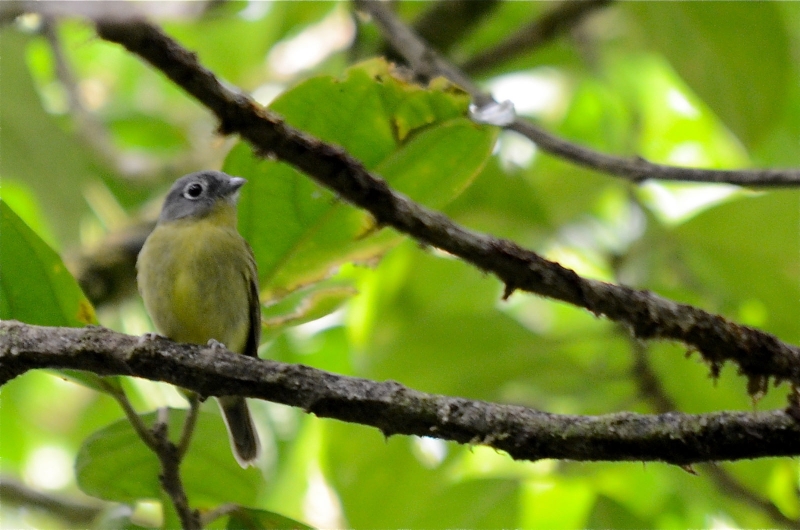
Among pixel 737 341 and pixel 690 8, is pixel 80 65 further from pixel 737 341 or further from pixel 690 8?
pixel 737 341

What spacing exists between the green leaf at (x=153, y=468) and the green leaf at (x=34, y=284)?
0.34 metres

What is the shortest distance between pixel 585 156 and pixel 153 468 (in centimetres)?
159

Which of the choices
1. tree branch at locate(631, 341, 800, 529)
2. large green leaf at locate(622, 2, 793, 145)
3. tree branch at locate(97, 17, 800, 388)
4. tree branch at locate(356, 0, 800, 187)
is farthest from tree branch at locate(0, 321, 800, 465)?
large green leaf at locate(622, 2, 793, 145)

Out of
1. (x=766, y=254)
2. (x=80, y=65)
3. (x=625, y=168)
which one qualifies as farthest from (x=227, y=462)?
(x=80, y=65)

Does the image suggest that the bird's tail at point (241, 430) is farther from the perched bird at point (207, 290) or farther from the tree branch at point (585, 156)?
the tree branch at point (585, 156)

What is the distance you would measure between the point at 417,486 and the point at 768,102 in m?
1.99

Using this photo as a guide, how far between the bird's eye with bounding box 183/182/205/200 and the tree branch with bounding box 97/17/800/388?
222 centimetres

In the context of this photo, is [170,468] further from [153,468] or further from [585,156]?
[585,156]

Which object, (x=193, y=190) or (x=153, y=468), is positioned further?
(x=193, y=190)

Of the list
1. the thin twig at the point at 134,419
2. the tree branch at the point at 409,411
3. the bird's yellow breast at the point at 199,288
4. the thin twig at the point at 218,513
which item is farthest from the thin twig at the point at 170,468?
the bird's yellow breast at the point at 199,288

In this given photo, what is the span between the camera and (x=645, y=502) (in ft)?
12.9

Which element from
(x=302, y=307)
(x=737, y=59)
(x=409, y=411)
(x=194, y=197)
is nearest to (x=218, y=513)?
(x=302, y=307)

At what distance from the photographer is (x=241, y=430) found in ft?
11.0

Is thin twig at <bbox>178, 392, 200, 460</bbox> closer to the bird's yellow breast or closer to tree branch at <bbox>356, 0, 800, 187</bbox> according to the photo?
the bird's yellow breast
